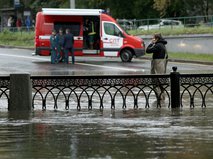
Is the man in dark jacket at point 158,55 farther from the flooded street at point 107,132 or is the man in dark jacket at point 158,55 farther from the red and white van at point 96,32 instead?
the red and white van at point 96,32

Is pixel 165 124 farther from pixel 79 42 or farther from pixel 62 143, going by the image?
pixel 79 42

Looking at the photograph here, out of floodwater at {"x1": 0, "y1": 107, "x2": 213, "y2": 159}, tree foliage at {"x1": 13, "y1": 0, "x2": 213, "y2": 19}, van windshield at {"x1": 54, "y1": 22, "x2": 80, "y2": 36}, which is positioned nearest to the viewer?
floodwater at {"x1": 0, "y1": 107, "x2": 213, "y2": 159}

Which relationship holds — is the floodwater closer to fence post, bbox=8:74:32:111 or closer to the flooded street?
the flooded street

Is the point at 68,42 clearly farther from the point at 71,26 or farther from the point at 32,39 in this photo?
the point at 32,39

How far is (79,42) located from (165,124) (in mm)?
24332

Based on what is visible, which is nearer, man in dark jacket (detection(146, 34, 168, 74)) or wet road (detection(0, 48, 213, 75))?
man in dark jacket (detection(146, 34, 168, 74))

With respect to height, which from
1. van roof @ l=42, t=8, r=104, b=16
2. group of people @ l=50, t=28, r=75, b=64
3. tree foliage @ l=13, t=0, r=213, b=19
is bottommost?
group of people @ l=50, t=28, r=75, b=64

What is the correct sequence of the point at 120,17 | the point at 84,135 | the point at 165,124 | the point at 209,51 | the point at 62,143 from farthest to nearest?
the point at 120,17, the point at 209,51, the point at 165,124, the point at 84,135, the point at 62,143

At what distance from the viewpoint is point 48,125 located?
1349 cm

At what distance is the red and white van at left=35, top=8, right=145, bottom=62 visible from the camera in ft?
122

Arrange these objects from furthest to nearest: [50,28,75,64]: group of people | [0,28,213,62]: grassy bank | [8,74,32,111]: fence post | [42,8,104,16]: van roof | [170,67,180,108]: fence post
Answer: [0,28,213,62]: grassy bank, [42,8,104,16]: van roof, [50,28,75,64]: group of people, [170,67,180,108]: fence post, [8,74,32,111]: fence post

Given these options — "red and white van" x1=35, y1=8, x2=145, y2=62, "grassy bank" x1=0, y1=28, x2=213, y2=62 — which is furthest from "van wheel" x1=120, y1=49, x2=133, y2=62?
"grassy bank" x1=0, y1=28, x2=213, y2=62

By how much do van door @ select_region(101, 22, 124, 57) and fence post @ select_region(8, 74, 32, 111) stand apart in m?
21.9

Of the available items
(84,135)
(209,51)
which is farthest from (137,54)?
(84,135)
